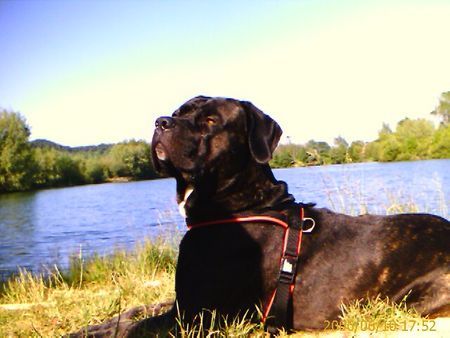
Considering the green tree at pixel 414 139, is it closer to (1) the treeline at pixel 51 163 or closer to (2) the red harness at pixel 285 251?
(1) the treeline at pixel 51 163

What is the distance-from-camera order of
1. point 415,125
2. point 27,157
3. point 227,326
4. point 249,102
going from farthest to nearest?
1. point 27,157
2. point 415,125
3. point 249,102
4. point 227,326

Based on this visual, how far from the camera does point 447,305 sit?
3014 mm

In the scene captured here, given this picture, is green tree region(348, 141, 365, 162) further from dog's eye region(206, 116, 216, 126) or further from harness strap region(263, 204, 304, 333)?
harness strap region(263, 204, 304, 333)

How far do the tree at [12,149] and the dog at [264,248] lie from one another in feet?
197

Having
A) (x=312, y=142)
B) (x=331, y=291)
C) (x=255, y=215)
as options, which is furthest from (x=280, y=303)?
Result: (x=312, y=142)

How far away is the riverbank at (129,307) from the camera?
2861 millimetres

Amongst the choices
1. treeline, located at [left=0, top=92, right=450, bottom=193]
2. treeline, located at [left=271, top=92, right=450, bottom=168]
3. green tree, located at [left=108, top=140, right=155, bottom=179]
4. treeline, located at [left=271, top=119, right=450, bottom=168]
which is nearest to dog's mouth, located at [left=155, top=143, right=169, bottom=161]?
treeline, located at [left=0, top=92, right=450, bottom=193]

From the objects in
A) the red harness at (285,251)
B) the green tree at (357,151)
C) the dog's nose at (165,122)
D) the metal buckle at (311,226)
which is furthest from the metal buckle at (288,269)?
the green tree at (357,151)

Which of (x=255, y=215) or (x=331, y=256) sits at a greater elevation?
(x=255, y=215)

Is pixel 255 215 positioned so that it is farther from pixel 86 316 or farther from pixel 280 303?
pixel 86 316

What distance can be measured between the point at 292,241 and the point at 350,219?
1.64 ft

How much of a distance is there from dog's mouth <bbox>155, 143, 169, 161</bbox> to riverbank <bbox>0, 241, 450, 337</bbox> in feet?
3.42

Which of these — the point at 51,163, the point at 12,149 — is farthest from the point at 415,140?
the point at 51,163

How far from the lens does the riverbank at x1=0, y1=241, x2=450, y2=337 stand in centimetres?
286
